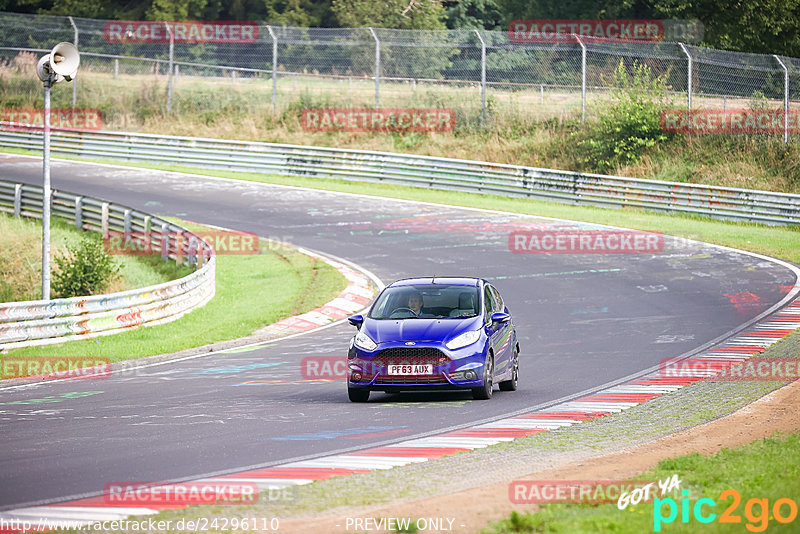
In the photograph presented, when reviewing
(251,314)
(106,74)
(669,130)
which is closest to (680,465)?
(251,314)

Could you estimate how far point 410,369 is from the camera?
42.3ft

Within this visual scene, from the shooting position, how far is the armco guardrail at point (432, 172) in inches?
1304

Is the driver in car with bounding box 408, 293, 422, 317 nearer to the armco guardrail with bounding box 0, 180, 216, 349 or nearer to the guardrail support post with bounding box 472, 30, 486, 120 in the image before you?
the armco guardrail with bounding box 0, 180, 216, 349

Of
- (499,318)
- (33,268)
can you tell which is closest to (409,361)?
(499,318)

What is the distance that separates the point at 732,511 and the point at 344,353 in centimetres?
1124

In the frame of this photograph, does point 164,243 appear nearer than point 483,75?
Yes

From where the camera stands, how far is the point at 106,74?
4853cm

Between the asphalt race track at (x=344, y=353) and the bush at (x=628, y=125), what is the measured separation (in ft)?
27.2

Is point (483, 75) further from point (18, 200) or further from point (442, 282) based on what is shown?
point (442, 282)

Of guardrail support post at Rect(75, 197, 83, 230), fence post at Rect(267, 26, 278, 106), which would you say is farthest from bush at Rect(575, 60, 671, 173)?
guardrail support post at Rect(75, 197, 83, 230)

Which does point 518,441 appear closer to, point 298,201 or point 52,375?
point 52,375

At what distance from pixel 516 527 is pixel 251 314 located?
15.6 metres

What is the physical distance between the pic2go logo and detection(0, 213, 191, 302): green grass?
1836 centimetres

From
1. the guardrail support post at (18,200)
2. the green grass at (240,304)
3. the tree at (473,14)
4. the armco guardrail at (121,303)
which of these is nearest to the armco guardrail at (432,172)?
the guardrail support post at (18,200)
